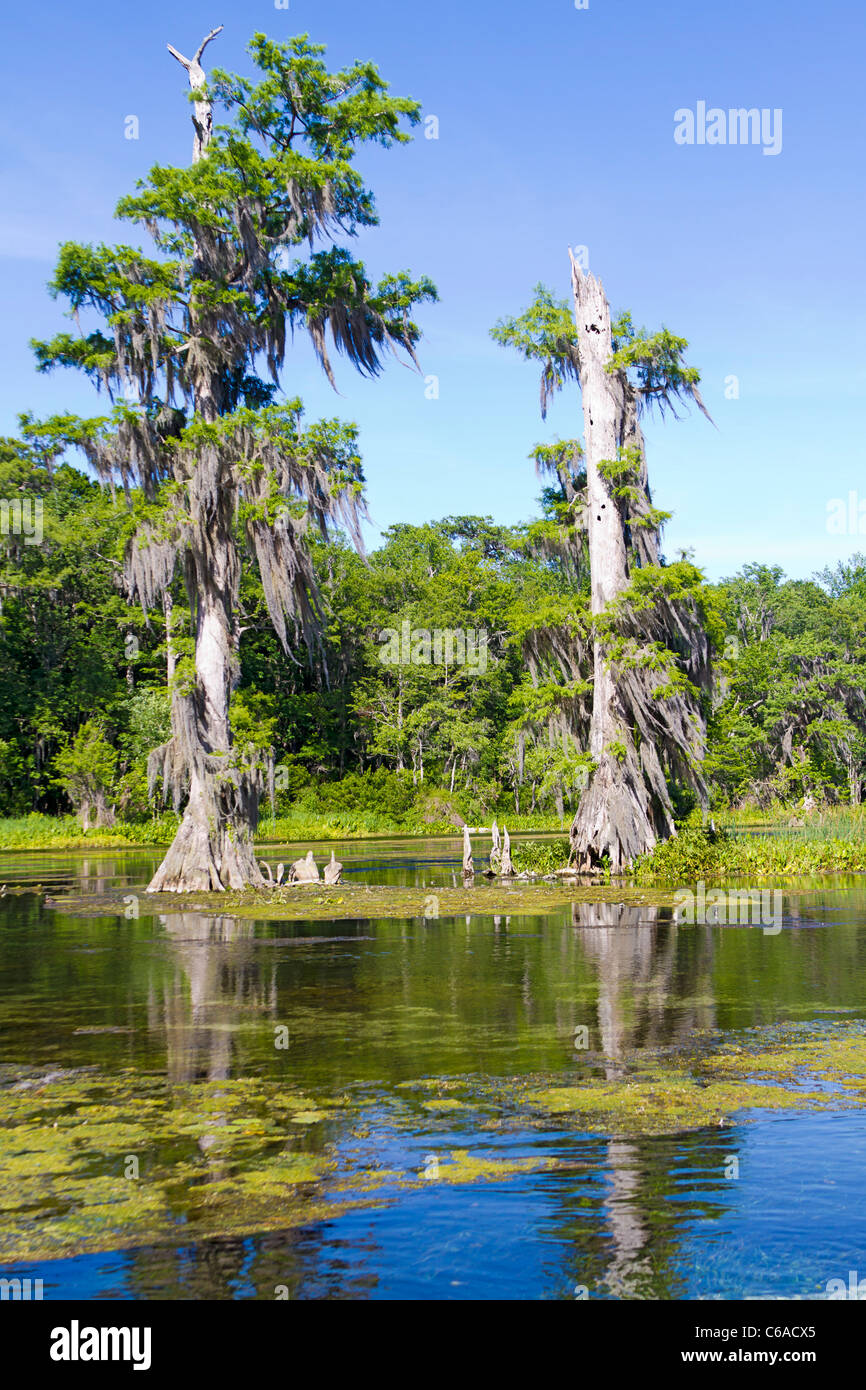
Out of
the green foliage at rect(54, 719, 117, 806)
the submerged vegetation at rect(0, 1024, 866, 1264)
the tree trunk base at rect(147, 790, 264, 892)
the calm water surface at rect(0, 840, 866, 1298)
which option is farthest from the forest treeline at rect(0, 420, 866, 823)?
the submerged vegetation at rect(0, 1024, 866, 1264)

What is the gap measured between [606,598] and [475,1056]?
20.6 m

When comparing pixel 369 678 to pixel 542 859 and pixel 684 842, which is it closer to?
pixel 542 859

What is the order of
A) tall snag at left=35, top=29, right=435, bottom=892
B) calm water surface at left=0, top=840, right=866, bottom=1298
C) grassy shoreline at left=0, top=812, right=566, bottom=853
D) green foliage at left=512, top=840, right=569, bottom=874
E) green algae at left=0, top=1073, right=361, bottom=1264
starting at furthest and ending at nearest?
grassy shoreline at left=0, top=812, right=566, bottom=853 < green foliage at left=512, top=840, right=569, bottom=874 < tall snag at left=35, top=29, right=435, bottom=892 < green algae at left=0, top=1073, right=361, bottom=1264 < calm water surface at left=0, top=840, right=866, bottom=1298

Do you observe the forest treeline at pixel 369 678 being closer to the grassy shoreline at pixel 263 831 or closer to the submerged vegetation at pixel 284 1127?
the grassy shoreline at pixel 263 831

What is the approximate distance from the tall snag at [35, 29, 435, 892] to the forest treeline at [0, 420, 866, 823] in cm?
1690

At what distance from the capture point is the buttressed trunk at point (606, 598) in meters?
27.7

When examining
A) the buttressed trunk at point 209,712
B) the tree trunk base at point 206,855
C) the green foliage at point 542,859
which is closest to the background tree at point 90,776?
the green foliage at point 542,859

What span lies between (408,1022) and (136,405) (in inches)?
685

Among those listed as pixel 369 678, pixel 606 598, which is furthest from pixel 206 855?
pixel 369 678

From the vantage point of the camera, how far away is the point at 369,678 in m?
66.5

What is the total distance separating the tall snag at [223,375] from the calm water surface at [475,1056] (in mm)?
4748

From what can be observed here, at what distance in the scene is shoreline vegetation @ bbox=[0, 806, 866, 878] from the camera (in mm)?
27938

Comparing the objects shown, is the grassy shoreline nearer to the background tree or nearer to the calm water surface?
the background tree
